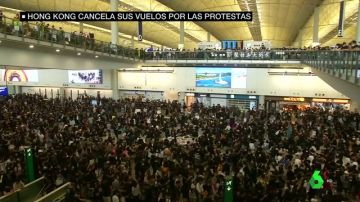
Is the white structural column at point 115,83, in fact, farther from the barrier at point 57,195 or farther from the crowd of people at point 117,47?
the barrier at point 57,195

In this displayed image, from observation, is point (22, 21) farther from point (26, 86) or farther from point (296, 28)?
point (296, 28)

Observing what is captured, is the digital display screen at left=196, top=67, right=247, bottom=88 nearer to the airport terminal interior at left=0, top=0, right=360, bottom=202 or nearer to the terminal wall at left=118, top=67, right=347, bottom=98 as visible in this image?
the airport terminal interior at left=0, top=0, right=360, bottom=202

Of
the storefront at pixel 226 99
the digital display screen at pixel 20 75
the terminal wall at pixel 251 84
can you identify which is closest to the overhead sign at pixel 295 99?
the terminal wall at pixel 251 84

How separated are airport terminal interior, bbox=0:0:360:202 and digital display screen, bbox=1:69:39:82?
0.17 m

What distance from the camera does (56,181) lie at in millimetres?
10734

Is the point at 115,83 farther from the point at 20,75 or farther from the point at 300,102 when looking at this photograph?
the point at 300,102

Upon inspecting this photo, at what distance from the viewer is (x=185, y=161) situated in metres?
11.7

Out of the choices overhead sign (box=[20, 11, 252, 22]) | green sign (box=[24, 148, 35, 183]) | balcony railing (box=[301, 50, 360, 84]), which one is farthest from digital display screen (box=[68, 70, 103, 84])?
green sign (box=[24, 148, 35, 183])

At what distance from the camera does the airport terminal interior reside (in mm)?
9922

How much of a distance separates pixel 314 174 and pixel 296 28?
43636mm

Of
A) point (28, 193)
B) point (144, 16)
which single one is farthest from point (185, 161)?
point (144, 16)

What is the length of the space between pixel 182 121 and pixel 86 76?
74.0 feet

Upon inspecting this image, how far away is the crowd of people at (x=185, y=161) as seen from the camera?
31.8 feet

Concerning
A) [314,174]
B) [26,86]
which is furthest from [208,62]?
[26,86]
